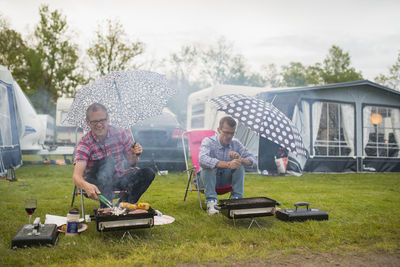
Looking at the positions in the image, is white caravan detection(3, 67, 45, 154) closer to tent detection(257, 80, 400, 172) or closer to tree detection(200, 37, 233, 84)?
tent detection(257, 80, 400, 172)

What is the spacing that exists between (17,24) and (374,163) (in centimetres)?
1591

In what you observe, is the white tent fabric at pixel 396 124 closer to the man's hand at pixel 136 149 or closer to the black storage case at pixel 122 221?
the man's hand at pixel 136 149

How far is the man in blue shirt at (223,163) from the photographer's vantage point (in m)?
3.45

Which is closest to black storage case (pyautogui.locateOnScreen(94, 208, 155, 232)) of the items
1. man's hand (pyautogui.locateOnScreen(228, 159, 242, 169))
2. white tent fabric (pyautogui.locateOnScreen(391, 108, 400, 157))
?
man's hand (pyautogui.locateOnScreen(228, 159, 242, 169))

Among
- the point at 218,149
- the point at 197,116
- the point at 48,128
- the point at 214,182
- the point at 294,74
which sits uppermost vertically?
the point at 294,74

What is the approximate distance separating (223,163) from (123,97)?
1.22m

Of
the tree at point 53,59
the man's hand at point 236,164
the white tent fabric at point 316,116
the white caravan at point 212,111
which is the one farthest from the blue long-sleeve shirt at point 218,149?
the tree at point 53,59

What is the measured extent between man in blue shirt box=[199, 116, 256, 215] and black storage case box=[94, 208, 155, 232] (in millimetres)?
1121

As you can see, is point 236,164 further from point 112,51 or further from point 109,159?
point 112,51

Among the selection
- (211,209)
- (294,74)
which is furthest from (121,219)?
(294,74)

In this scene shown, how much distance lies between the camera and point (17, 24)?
1530 centimetres

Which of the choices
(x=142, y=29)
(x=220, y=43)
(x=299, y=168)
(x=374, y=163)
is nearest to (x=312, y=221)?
(x=299, y=168)

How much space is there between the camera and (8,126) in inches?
295

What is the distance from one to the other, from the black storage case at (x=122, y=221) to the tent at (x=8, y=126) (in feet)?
16.8
